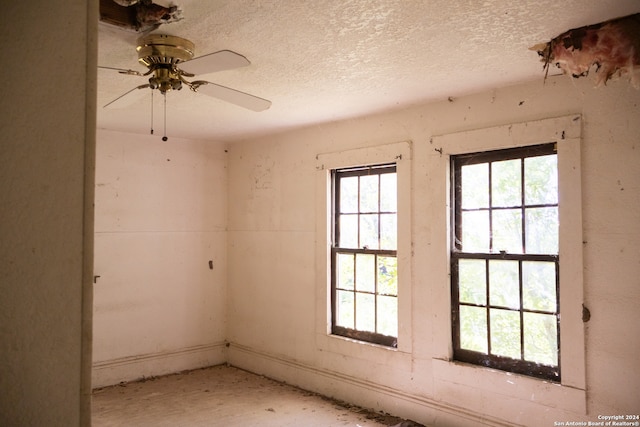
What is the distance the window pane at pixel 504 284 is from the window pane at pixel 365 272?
1133 millimetres

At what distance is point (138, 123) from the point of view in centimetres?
471

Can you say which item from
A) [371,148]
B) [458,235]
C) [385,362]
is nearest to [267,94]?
[371,148]

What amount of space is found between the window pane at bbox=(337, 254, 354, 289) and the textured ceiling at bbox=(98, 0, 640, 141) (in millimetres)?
1434

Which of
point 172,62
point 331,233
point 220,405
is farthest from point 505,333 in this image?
point 172,62

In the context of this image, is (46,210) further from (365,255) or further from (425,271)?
(365,255)

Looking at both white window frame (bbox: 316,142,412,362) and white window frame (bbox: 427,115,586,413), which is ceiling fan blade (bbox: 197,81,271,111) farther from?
white window frame (bbox: 427,115,586,413)

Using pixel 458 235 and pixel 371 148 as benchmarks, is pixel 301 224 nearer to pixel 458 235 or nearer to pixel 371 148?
pixel 371 148

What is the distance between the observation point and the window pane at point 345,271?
446 cm

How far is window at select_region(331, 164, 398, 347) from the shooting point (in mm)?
4148

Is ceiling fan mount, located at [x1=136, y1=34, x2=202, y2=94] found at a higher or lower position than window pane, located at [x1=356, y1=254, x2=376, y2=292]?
higher

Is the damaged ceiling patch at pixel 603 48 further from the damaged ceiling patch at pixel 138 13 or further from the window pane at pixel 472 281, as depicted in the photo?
the damaged ceiling patch at pixel 138 13

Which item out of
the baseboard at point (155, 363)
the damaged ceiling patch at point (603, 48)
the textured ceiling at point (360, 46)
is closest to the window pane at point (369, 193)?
the textured ceiling at point (360, 46)

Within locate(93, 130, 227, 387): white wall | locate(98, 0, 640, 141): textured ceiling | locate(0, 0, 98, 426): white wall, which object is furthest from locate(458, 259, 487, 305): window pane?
locate(93, 130, 227, 387): white wall

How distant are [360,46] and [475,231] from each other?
1754 mm
